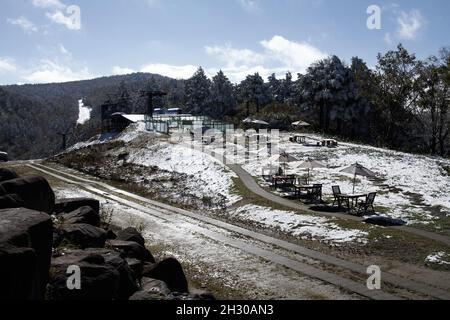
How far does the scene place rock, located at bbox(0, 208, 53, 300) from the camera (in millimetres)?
9656

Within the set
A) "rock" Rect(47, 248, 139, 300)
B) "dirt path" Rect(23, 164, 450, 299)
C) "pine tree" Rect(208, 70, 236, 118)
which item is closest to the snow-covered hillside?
"dirt path" Rect(23, 164, 450, 299)

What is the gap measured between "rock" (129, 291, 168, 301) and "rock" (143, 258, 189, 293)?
2.69m

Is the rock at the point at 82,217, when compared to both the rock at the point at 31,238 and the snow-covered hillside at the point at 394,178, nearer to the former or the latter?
the rock at the point at 31,238

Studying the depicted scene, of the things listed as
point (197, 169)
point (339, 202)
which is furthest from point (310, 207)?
point (197, 169)

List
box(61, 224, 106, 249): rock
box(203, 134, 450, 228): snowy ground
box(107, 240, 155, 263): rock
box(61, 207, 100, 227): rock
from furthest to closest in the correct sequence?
box(203, 134, 450, 228): snowy ground → box(61, 207, 100, 227): rock → box(107, 240, 155, 263): rock → box(61, 224, 106, 249): rock

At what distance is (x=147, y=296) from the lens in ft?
39.6

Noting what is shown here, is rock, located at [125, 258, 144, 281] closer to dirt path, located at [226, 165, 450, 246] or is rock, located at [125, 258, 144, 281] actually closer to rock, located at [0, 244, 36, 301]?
rock, located at [0, 244, 36, 301]

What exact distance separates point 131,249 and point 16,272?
8088 millimetres

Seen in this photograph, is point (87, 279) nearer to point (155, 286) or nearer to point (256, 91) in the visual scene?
point (155, 286)

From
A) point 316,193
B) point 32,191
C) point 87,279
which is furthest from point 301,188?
point 87,279

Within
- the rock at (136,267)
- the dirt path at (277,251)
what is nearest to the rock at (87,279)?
the rock at (136,267)

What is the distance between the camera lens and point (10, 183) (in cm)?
1641

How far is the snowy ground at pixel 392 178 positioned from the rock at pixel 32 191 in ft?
62.8

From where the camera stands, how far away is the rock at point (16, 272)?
8.97 meters
